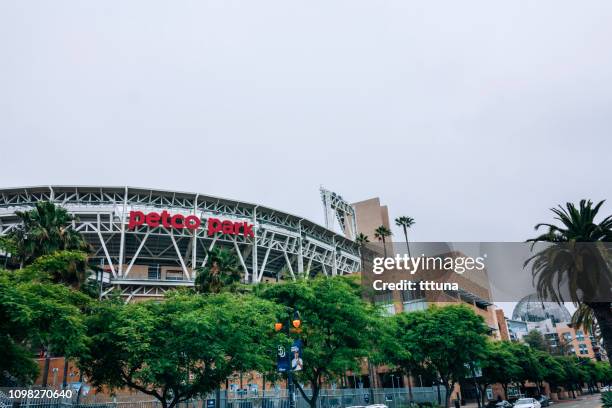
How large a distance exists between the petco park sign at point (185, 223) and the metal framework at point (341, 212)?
28.3 meters

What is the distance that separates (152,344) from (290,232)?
62.0 m

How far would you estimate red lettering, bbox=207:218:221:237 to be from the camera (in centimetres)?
7480

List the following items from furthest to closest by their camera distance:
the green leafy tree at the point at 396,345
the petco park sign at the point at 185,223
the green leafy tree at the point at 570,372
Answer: the green leafy tree at the point at 570,372 → the petco park sign at the point at 185,223 → the green leafy tree at the point at 396,345

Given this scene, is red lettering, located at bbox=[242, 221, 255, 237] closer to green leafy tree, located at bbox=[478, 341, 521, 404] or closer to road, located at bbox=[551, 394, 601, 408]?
green leafy tree, located at bbox=[478, 341, 521, 404]

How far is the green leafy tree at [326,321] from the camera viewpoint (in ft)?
106

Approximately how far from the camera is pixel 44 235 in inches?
1396

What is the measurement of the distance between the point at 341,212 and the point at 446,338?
67193 mm

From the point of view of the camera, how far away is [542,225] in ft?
104

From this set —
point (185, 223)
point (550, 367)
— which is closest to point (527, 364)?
point (550, 367)

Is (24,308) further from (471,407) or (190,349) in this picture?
(471,407)

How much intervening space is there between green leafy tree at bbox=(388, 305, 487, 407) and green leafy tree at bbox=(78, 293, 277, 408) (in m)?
23.2

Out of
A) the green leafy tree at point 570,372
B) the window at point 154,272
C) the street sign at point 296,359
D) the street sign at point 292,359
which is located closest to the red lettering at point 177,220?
the window at point 154,272

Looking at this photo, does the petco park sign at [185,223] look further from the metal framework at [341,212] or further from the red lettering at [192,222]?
the metal framework at [341,212]

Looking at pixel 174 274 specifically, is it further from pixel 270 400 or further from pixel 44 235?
pixel 270 400
